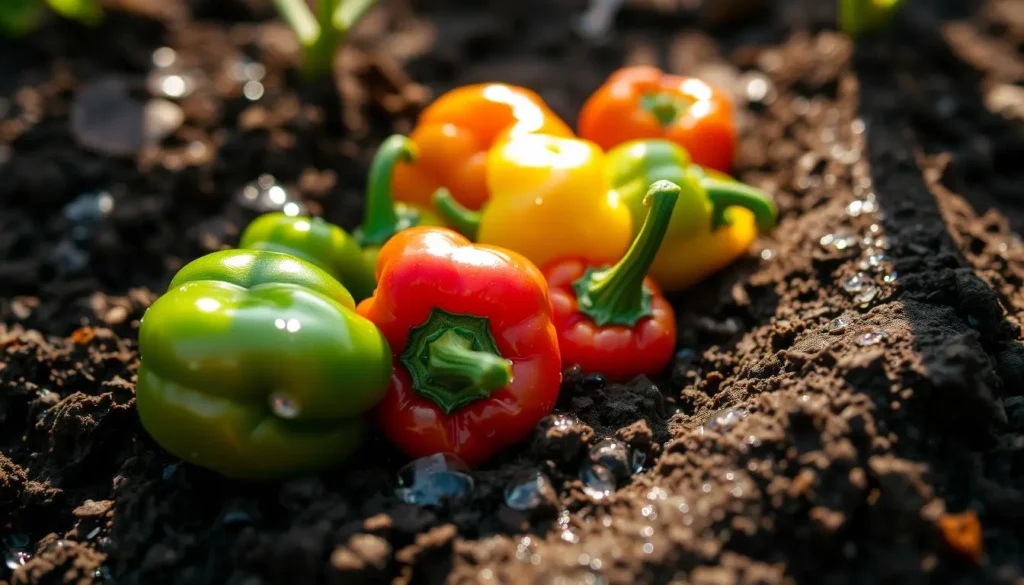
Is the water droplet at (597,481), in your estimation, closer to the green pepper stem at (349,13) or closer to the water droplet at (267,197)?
the water droplet at (267,197)

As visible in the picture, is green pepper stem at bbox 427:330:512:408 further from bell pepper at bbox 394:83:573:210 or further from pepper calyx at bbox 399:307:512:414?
bell pepper at bbox 394:83:573:210

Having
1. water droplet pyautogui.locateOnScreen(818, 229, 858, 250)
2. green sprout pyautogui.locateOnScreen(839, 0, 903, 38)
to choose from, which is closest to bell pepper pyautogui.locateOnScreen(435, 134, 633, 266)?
water droplet pyautogui.locateOnScreen(818, 229, 858, 250)

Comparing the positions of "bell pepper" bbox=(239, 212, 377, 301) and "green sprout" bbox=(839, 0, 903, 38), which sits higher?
"green sprout" bbox=(839, 0, 903, 38)

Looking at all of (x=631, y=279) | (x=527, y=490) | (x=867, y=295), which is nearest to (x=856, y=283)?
(x=867, y=295)

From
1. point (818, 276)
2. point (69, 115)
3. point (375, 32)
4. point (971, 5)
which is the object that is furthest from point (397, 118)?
point (971, 5)

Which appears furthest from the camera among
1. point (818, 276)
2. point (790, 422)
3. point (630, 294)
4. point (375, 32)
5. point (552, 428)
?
point (375, 32)

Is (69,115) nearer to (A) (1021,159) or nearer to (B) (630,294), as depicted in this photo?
(B) (630,294)
